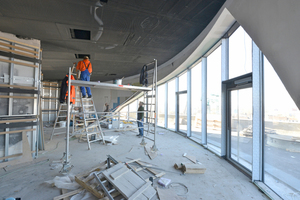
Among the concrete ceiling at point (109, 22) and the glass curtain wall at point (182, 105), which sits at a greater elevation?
the concrete ceiling at point (109, 22)

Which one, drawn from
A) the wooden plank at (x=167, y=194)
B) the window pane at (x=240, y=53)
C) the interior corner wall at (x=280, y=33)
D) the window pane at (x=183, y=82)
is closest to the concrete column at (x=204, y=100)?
the window pane at (x=240, y=53)

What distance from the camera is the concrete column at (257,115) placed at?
2.67 m

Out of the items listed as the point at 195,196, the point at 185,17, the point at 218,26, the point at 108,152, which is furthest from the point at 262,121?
the point at 108,152

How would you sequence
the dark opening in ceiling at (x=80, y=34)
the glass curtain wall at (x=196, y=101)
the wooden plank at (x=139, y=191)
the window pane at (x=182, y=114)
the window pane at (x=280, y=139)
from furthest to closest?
1. the window pane at (x=182, y=114)
2. the glass curtain wall at (x=196, y=101)
3. the dark opening in ceiling at (x=80, y=34)
4. the window pane at (x=280, y=139)
5. the wooden plank at (x=139, y=191)

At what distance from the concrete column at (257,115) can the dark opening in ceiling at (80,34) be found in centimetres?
415

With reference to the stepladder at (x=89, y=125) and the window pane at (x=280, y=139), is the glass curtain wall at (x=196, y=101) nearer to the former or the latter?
the window pane at (x=280, y=139)

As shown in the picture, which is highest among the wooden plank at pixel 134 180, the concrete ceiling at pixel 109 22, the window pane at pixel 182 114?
the concrete ceiling at pixel 109 22

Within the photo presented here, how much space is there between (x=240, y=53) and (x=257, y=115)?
5.07 feet

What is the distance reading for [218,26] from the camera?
3.38 meters

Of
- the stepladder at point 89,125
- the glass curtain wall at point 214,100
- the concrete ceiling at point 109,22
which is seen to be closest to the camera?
the concrete ceiling at point 109,22

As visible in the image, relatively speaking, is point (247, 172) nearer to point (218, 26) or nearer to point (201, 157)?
point (201, 157)

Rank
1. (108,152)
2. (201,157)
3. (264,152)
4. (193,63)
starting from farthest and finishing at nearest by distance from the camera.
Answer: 1. (193,63)
2. (108,152)
3. (201,157)
4. (264,152)

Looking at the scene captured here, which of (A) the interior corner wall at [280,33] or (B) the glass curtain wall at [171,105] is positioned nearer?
(A) the interior corner wall at [280,33]

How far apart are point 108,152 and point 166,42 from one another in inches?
155
